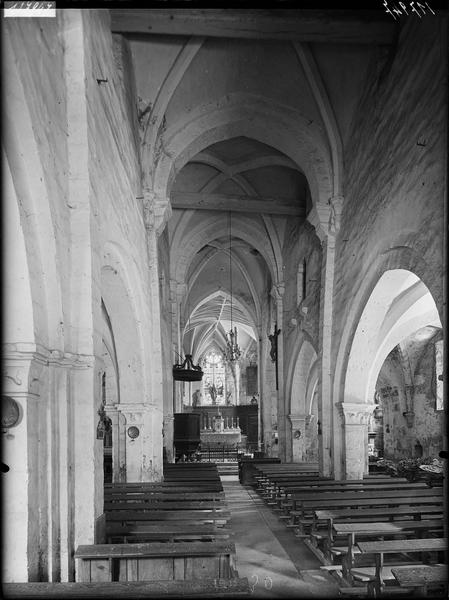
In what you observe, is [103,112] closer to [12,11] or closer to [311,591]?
[12,11]

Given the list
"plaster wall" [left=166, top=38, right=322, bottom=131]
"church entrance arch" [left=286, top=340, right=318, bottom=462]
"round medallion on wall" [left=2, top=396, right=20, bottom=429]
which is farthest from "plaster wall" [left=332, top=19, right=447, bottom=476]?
"church entrance arch" [left=286, top=340, right=318, bottom=462]

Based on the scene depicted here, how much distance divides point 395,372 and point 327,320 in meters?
11.3

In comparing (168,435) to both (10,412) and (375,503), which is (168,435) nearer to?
(375,503)

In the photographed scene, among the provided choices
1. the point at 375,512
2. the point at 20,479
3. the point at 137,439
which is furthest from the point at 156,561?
the point at 137,439

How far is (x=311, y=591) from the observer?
689 cm

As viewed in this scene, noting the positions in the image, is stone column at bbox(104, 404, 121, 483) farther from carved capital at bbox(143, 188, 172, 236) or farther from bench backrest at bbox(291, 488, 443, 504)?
bench backrest at bbox(291, 488, 443, 504)

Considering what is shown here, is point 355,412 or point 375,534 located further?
point 355,412

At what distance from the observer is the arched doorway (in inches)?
456

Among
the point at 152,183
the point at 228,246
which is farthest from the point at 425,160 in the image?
the point at 228,246

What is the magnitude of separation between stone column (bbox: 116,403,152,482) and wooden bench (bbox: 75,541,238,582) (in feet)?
21.0

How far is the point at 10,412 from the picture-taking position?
4.48m

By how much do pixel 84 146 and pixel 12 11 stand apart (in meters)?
2.28

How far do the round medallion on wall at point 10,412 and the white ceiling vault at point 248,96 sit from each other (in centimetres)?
705

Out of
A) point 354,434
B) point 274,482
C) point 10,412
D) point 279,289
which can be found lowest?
point 274,482
